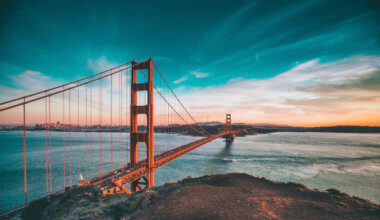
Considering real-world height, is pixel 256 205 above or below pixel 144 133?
below

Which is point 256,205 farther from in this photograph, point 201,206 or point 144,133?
point 144,133

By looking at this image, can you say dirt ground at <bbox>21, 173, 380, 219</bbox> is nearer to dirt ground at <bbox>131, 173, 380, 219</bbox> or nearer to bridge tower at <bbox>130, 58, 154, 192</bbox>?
dirt ground at <bbox>131, 173, 380, 219</bbox>

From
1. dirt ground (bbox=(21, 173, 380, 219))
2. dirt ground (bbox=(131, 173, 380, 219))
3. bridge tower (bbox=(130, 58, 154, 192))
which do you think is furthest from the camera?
bridge tower (bbox=(130, 58, 154, 192))

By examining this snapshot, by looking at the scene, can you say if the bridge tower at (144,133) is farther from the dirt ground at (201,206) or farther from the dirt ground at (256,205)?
the dirt ground at (256,205)

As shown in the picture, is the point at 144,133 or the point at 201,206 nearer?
the point at 201,206

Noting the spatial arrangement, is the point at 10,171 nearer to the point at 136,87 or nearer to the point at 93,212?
→ the point at 136,87

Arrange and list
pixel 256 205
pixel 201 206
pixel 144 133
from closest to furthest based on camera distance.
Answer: pixel 201 206 → pixel 256 205 → pixel 144 133

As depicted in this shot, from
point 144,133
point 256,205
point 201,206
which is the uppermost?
point 144,133

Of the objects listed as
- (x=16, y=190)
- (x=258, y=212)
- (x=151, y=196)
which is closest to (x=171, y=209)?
(x=151, y=196)

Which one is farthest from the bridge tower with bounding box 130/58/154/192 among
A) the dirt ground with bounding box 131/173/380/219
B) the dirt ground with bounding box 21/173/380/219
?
the dirt ground with bounding box 131/173/380/219

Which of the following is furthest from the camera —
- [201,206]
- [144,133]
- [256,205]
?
[144,133]

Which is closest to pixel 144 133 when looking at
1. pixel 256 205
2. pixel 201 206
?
pixel 201 206
